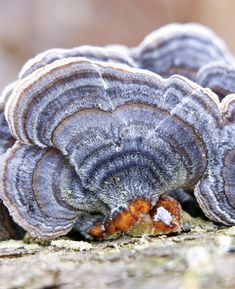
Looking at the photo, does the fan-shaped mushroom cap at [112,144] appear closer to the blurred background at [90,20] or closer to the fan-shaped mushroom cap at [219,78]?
the fan-shaped mushroom cap at [219,78]

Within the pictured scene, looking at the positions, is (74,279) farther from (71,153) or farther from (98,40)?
(98,40)

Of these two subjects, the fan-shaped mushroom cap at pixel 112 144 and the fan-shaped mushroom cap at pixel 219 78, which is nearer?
the fan-shaped mushroom cap at pixel 112 144

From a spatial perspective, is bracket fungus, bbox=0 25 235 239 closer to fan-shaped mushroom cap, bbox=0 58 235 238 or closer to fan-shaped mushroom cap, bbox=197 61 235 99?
fan-shaped mushroom cap, bbox=0 58 235 238

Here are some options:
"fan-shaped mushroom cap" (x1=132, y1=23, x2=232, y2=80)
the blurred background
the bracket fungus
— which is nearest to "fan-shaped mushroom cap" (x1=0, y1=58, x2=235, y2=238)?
the bracket fungus

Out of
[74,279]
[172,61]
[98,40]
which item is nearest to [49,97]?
[74,279]

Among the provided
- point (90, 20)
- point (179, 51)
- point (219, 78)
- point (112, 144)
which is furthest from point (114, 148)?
point (90, 20)

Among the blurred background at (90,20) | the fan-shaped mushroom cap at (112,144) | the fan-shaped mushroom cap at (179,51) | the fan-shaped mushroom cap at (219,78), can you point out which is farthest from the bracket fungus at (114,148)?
the blurred background at (90,20)

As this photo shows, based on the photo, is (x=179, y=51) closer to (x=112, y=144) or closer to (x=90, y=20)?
(x=112, y=144)
